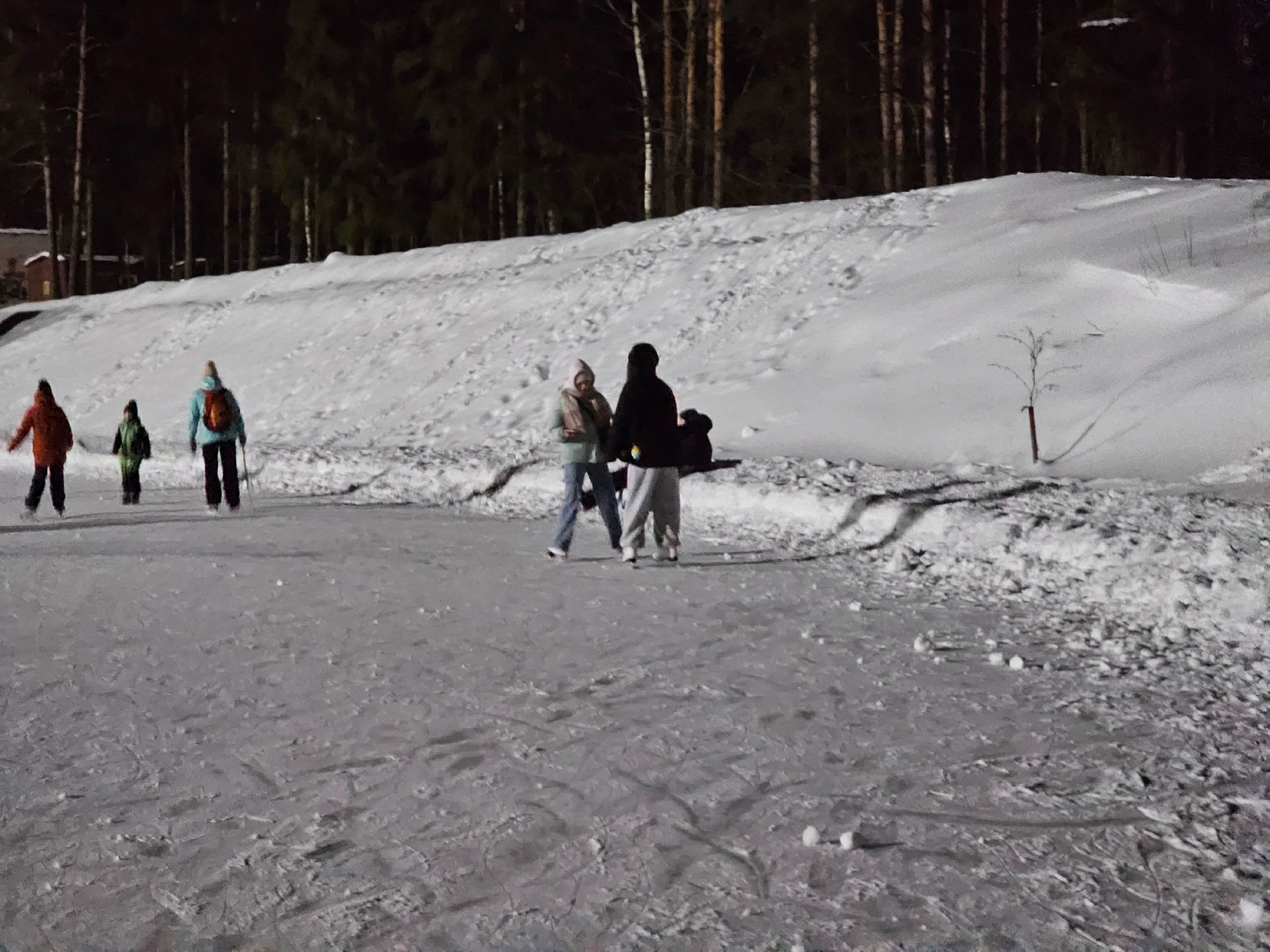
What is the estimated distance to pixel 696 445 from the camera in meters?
13.0

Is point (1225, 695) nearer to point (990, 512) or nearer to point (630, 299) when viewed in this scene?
point (990, 512)

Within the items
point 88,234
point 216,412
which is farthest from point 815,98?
point 88,234

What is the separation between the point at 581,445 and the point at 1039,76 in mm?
29300

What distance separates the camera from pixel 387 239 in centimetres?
4197

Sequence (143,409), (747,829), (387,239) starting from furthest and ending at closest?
(387,239) → (143,409) → (747,829)

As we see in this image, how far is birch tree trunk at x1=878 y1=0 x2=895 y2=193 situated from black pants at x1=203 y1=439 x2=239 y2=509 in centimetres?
1780

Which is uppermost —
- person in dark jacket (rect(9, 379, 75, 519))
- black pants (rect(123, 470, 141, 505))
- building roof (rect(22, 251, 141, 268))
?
building roof (rect(22, 251, 141, 268))

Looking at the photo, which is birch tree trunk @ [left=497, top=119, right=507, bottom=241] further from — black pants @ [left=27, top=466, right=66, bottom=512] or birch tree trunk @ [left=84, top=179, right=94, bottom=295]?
black pants @ [left=27, top=466, right=66, bottom=512]

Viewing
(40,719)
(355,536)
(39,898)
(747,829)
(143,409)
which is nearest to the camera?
(39,898)

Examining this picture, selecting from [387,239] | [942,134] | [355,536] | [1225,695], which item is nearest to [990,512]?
[1225,695]

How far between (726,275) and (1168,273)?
7.90 metres

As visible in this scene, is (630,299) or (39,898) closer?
(39,898)

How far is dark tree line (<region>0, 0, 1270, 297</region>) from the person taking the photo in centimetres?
2634

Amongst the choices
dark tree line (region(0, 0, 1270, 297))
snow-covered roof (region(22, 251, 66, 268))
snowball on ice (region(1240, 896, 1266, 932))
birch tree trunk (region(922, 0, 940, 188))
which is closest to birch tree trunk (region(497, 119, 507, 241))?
dark tree line (region(0, 0, 1270, 297))
